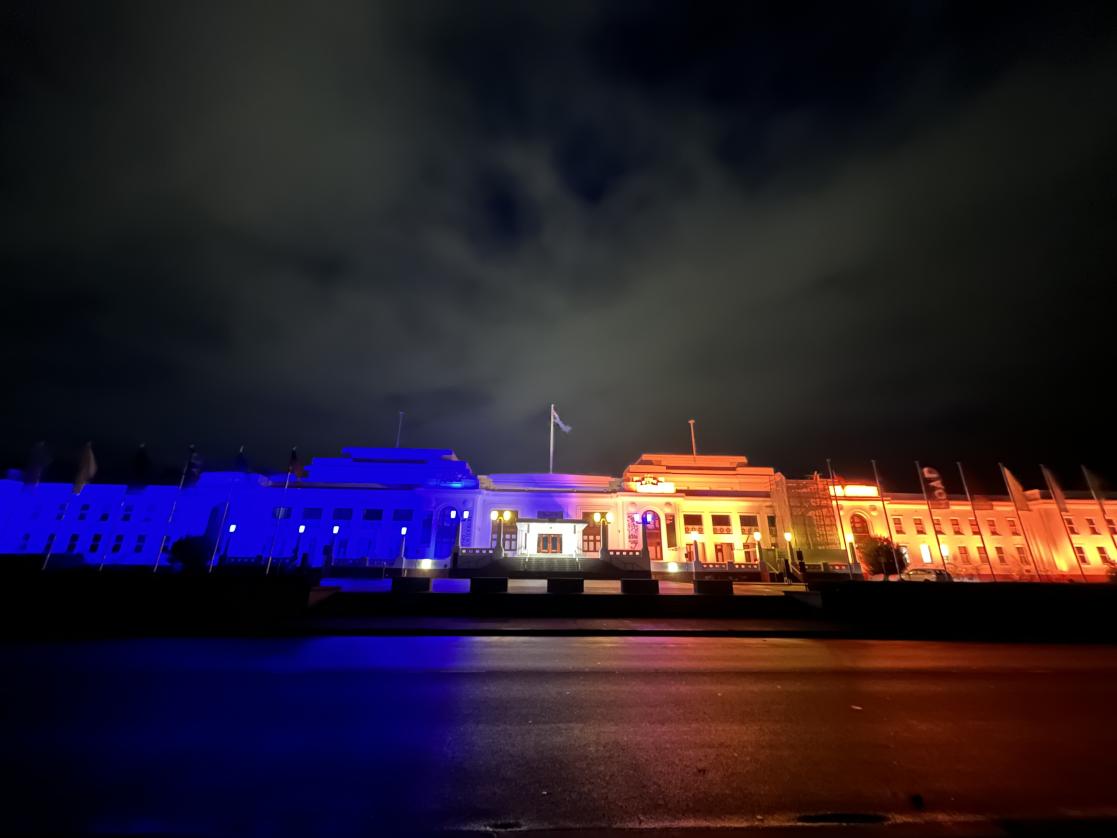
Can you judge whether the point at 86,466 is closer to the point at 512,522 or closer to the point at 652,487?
the point at 512,522

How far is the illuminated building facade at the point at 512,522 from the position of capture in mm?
52500

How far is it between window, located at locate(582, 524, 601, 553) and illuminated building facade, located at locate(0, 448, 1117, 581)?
12 centimetres

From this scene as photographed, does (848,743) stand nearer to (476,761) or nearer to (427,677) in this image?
(476,761)

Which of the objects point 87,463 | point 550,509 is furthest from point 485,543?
point 87,463

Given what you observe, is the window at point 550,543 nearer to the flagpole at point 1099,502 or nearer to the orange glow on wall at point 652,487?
the orange glow on wall at point 652,487

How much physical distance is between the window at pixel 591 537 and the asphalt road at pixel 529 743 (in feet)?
145

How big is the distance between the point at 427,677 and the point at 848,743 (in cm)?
679

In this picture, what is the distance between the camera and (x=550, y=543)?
5356 cm

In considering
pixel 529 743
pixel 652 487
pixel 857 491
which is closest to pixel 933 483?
pixel 857 491

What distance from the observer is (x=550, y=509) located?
5400 centimetres

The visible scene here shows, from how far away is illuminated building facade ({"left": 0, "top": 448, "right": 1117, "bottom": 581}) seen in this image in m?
52.5

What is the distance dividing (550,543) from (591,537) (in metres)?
4.86

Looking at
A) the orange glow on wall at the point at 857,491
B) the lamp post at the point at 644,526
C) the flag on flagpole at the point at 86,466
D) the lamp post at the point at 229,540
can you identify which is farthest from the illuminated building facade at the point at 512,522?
the flag on flagpole at the point at 86,466

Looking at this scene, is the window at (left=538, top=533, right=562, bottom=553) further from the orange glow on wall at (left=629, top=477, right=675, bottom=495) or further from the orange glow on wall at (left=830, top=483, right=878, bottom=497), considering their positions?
the orange glow on wall at (left=830, top=483, right=878, bottom=497)
